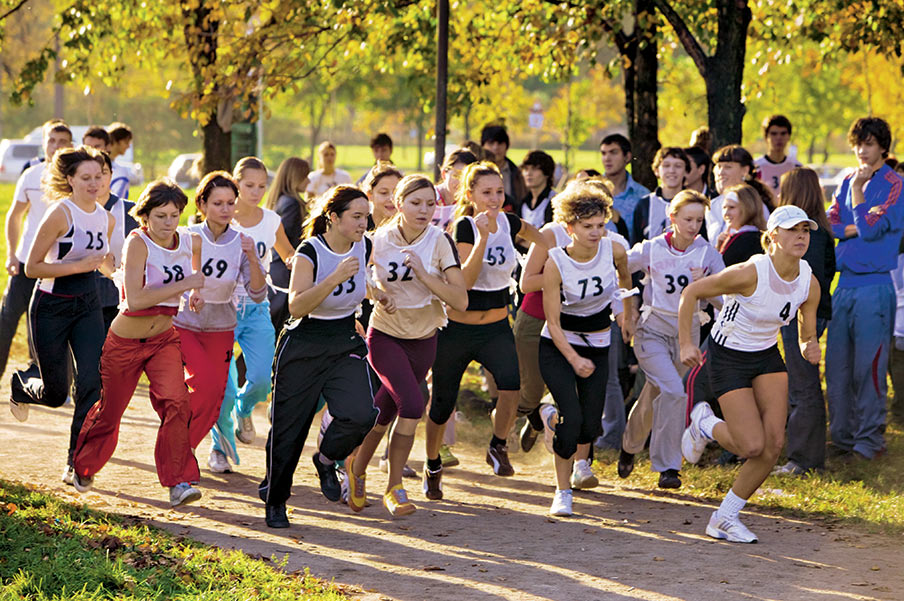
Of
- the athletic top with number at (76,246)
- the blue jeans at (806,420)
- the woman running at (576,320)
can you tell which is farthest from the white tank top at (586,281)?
the athletic top with number at (76,246)

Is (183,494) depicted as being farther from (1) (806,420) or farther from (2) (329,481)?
(1) (806,420)

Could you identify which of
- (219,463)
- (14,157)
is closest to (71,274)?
(219,463)

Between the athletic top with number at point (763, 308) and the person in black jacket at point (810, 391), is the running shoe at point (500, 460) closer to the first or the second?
the person in black jacket at point (810, 391)

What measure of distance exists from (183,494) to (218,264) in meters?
1.55

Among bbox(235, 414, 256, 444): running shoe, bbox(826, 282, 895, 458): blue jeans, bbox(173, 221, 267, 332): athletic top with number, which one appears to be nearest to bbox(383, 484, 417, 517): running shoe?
bbox(173, 221, 267, 332): athletic top with number

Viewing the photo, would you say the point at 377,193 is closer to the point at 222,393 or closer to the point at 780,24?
the point at 222,393

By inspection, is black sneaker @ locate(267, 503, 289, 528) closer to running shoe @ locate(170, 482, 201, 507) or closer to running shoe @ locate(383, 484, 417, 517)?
running shoe @ locate(170, 482, 201, 507)

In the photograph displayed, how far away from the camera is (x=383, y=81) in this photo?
54.9 meters

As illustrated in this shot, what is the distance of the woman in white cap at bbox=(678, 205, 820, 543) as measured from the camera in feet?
23.6

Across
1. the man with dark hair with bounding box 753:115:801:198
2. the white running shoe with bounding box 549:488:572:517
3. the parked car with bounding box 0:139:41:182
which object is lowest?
the white running shoe with bounding box 549:488:572:517

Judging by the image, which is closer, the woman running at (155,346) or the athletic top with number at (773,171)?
the woman running at (155,346)

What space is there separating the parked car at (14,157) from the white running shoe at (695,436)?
176 ft

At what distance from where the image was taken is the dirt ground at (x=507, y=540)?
20.7 feet

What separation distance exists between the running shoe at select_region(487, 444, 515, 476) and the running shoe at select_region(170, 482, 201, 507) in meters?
2.57
